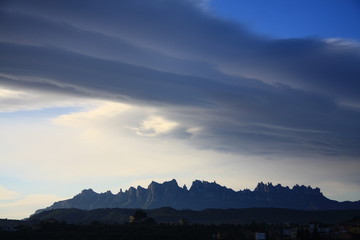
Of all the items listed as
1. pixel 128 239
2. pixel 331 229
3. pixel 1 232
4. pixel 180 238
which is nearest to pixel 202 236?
pixel 180 238

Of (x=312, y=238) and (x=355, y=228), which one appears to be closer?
(x=312, y=238)

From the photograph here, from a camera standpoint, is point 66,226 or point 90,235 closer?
point 90,235

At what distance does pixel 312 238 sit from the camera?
148750 millimetres

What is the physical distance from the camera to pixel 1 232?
→ 163 m

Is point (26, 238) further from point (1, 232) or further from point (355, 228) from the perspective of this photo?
point (355, 228)

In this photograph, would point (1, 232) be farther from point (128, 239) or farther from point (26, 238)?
point (128, 239)

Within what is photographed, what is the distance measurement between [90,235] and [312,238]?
208 feet

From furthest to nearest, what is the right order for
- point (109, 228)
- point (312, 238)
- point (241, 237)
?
point (109, 228), point (241, 237), point (312, 238)

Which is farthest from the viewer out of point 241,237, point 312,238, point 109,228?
point 109,228

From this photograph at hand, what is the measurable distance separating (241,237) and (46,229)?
63724 mm

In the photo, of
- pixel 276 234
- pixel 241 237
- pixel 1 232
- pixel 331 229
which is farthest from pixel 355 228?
pixel 1 232

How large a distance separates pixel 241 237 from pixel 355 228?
4420 centimetres

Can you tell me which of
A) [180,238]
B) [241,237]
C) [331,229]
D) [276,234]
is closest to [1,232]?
[180,238]

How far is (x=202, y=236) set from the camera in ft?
536
